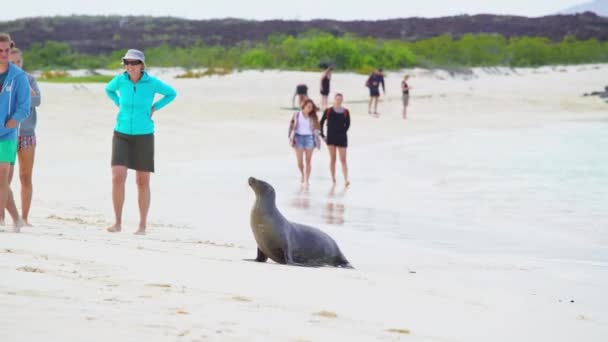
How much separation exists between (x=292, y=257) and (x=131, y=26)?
92.0 meters

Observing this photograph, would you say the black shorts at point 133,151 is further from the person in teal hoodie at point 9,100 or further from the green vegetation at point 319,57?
the green vegetation at point 319,57

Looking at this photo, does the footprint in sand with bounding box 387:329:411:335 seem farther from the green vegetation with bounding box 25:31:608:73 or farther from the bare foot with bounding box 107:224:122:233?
the green vegetation with bounding box 25:31:608:73

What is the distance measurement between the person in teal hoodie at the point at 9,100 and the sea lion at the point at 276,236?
1.93m

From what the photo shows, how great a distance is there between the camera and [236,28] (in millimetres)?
94375

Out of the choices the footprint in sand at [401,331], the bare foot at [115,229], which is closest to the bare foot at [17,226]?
the bare foot at [115,229]

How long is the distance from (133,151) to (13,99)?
150 cm

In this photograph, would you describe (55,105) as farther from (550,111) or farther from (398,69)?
(398,69)

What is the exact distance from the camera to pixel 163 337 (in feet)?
14.8

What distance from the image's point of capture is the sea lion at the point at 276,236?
7430 mm

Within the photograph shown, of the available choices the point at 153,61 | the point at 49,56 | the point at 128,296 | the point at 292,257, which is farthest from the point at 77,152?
the point at 49,56

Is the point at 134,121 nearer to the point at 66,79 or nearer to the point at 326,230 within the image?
the point at 326,230

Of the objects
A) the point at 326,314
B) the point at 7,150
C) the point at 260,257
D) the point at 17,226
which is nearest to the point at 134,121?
the point at 7,150

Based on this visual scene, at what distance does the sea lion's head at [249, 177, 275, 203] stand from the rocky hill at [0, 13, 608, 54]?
6955 centimetres

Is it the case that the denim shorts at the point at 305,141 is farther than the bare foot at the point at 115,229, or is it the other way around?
the denim shorts at the point at 305,141
